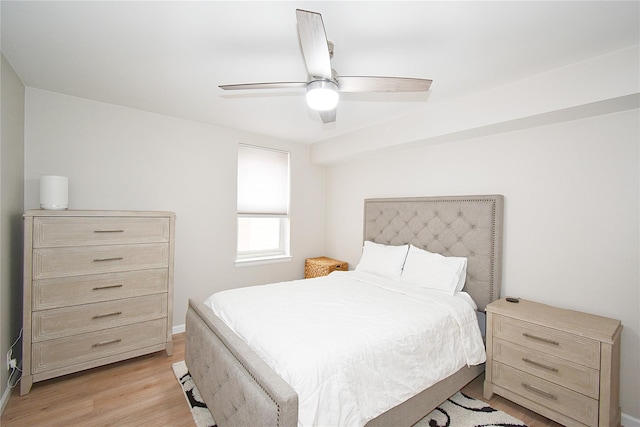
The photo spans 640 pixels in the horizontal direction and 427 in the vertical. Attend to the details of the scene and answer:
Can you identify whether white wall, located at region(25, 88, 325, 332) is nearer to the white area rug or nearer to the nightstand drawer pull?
the white area rug

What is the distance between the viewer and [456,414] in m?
2.04

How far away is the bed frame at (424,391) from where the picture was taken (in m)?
1.39

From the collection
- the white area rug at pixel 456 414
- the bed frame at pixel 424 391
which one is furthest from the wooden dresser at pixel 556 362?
the bed frame at pixel 424 391

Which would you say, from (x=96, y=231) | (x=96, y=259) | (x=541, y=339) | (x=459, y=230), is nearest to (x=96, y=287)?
(x=96, y=259)

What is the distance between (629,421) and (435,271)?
1500 mm

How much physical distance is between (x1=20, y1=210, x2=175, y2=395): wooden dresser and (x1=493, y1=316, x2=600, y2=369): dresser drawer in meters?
2.78

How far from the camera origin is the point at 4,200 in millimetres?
2088

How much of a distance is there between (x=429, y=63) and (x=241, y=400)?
2292 mm

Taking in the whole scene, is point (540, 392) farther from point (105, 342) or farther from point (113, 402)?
point (105, 342)

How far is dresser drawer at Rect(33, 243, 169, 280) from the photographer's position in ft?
7.31

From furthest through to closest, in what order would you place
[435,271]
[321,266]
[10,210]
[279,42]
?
[321,266] → [435,271] → [10,210] → [279,42]

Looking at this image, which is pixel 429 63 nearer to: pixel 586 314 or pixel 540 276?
pixel 540 276

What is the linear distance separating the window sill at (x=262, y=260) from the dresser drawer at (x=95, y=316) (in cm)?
110

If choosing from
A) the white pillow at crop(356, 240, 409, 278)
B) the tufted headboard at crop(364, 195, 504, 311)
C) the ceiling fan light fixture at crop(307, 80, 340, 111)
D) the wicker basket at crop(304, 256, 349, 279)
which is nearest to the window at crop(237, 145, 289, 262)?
the wicker basket at crop(304, 256, 349, 279)
